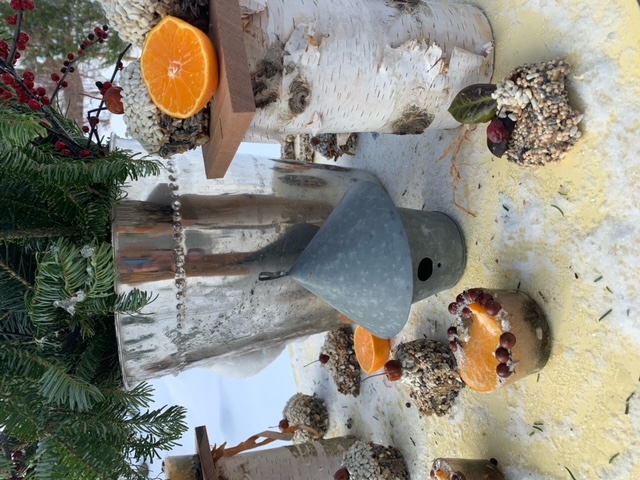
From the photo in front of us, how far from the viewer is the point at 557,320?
772 millimetres

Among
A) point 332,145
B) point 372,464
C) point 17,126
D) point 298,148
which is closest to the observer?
point 17,126

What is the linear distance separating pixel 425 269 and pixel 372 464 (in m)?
0.42

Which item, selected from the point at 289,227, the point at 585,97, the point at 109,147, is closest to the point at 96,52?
the point at 109,147

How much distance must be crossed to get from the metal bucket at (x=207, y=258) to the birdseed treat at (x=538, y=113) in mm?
347

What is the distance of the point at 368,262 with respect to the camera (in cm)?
77

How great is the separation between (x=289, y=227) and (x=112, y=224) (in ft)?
0.92

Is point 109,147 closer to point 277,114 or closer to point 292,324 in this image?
point 277,114

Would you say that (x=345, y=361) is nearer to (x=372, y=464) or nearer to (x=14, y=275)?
(x=372, y=464)

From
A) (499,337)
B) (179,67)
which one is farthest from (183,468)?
(179,67)

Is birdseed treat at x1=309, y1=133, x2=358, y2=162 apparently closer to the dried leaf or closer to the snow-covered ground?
the snow-covered ground

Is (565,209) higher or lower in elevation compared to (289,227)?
lower

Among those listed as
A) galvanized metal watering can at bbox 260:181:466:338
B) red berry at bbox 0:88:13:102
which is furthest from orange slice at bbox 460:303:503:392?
red berry at bbox 0:88:13:102

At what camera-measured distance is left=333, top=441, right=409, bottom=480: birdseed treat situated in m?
1.02

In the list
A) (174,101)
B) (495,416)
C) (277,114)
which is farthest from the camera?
(495,416)
